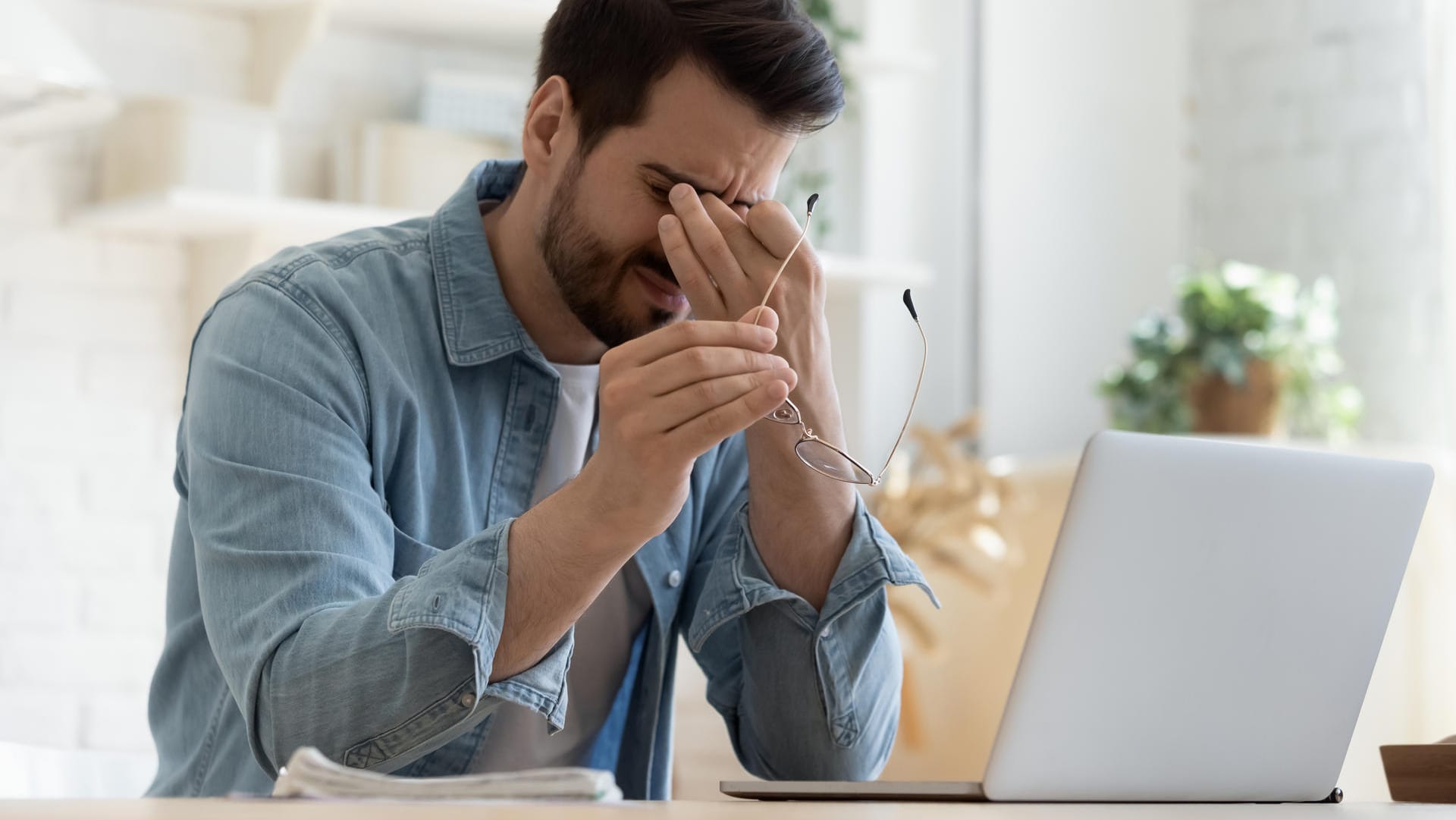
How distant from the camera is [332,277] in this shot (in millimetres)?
1198

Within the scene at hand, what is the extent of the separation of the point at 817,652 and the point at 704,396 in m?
0.36

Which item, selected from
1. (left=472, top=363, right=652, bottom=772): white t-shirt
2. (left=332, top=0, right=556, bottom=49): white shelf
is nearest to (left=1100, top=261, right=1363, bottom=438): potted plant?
(left=332, top=0, right=556, bottom=49): white shelf

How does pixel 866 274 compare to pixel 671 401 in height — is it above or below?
below

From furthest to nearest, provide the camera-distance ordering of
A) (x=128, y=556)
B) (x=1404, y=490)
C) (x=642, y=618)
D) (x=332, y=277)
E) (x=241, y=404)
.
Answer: (x=128, y=556) < (x=642, y=618) < (x=332, y=277) < (x=241, y=404) < (x=1404, y=490)

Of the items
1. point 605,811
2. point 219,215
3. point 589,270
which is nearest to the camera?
point 605,811

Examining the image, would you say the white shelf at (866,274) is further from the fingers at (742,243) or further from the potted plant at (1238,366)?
the fingers at (742,243)

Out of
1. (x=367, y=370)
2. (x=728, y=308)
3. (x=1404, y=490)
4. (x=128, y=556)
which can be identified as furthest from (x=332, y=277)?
(x=128, y=556)

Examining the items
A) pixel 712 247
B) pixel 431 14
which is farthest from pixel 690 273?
pixel 431 14

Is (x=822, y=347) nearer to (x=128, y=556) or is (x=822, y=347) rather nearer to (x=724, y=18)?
(x=724, y=18)

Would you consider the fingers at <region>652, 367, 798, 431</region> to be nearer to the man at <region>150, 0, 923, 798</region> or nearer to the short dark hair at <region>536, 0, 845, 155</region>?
the man at <region>150, 0, 923, 798</region>

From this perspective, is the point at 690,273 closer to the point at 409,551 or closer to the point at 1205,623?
the point at 409,551

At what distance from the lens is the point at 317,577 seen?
3.27 feet

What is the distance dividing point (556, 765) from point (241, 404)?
42cm

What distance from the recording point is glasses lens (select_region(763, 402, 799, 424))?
1.11 m
